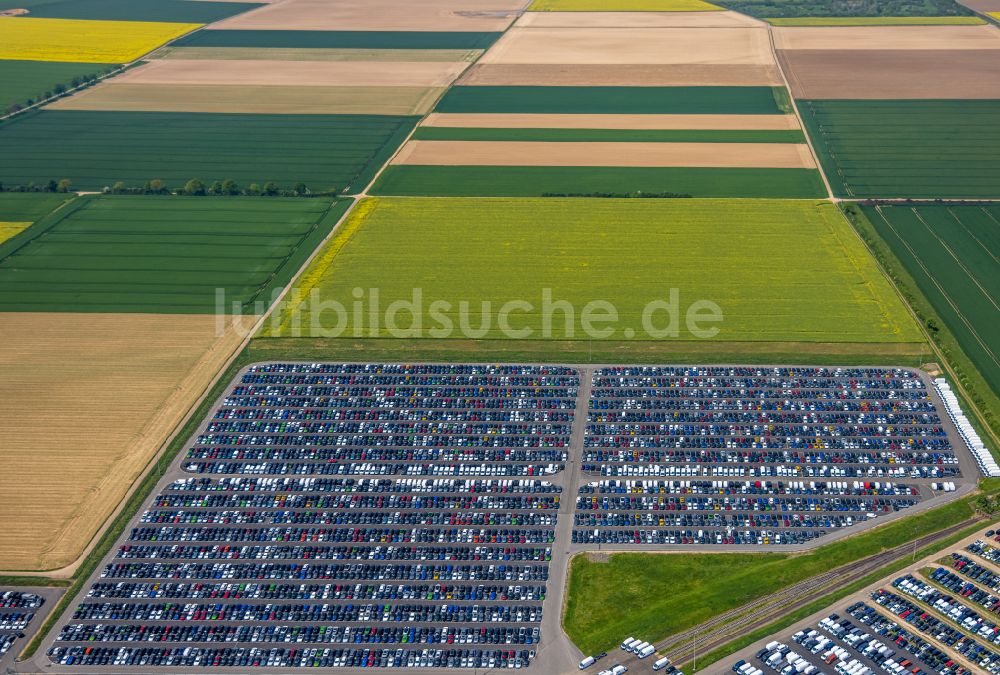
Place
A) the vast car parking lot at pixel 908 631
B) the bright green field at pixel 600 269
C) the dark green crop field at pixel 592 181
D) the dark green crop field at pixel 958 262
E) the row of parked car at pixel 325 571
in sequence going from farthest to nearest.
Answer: the dark green crop field at pixel 592 181
the bright green field at pixel 600 269
the dark green crop field at pixel 958 262
the row of parked car at pixel 325 571
the vast car parking lot at pixel 908 631

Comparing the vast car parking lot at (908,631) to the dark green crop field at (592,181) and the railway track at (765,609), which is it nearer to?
the railway track at (765,609)

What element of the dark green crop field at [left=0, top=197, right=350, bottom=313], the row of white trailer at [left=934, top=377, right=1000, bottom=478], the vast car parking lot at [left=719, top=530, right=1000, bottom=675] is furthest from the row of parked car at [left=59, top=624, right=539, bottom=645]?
the dark green crop field at [left=0, top=197, right=350, bottom=313]

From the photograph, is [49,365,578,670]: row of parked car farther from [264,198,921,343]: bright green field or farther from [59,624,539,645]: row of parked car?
[264,198,921,343]: bright green field

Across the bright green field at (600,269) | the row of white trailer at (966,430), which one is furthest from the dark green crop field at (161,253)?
the row of white trailer at (966,430)

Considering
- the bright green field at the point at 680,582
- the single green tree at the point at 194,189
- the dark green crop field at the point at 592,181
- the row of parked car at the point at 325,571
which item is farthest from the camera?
the single green tree at the point at 194,189

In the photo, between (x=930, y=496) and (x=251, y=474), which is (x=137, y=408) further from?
(x=930, y=496)

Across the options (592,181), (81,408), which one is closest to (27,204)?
(81,408)
